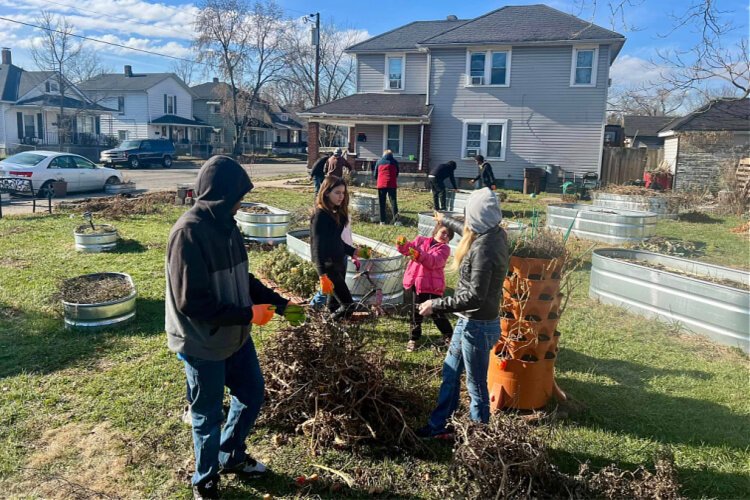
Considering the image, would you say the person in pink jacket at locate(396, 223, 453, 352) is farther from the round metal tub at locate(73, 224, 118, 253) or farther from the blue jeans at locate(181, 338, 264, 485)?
the round metal tub at locate(73, 224, 118, 253)

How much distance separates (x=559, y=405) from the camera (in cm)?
413

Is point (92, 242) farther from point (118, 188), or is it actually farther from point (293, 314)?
point (118, 188)

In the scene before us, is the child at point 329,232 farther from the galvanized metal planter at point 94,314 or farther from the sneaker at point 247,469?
the galvanized metal planter at point 94,314

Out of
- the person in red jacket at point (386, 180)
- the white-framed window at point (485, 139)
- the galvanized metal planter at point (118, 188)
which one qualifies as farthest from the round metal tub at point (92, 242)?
the white-framed window at point (485, 139)

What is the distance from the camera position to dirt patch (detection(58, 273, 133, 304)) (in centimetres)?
574

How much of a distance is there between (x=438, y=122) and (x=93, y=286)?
63.0 feet

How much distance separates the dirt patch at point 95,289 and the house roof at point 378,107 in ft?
57.7

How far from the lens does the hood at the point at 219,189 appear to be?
2.71 meters

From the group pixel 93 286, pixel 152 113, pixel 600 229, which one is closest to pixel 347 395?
pixel 93 286

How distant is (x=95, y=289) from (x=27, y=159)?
13.4m

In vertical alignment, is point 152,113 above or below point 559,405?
above

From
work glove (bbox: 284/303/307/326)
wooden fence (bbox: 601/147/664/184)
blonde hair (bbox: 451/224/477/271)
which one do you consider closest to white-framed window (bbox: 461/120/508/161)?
wooden fence (bbox: 601/147/664/184)

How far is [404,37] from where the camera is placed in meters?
25.9

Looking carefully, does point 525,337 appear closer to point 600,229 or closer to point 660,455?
point 660,455
